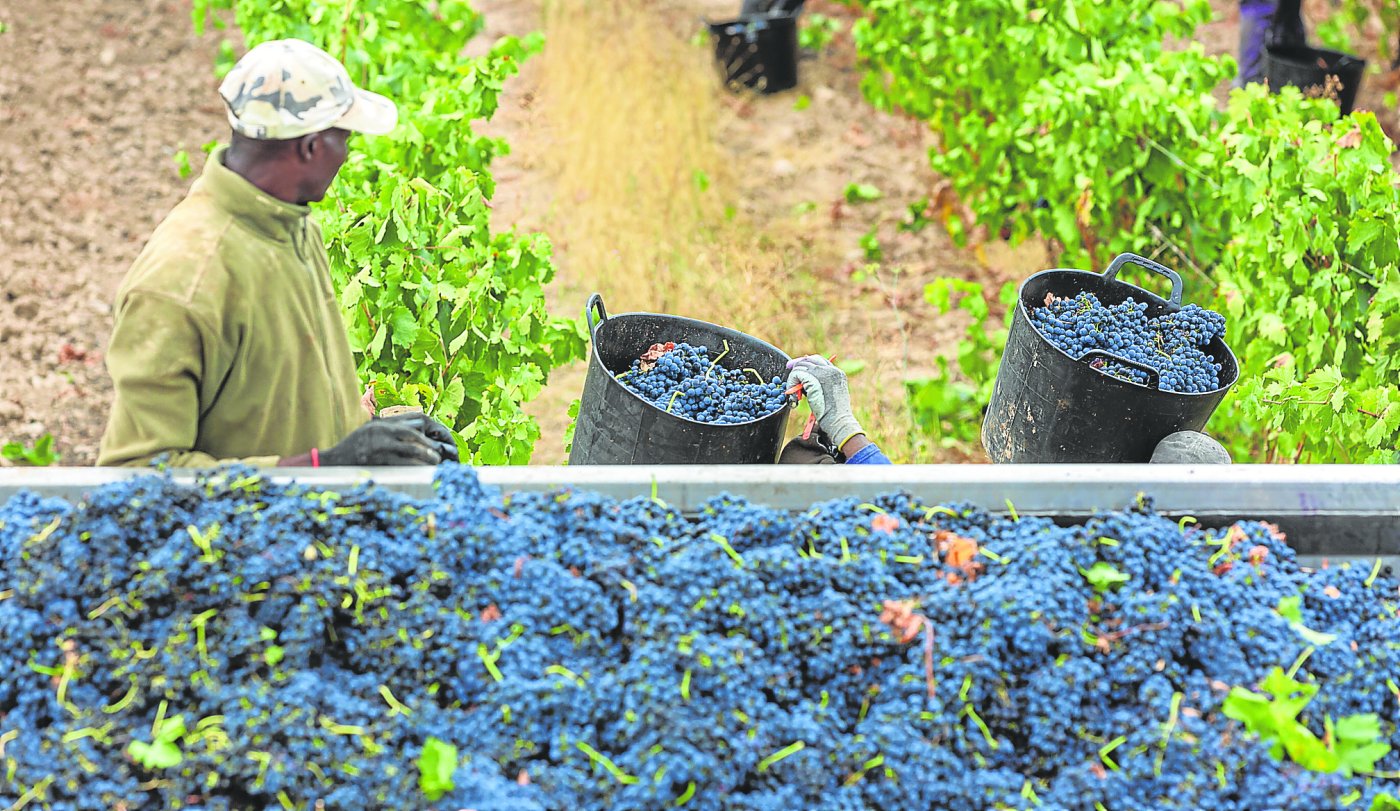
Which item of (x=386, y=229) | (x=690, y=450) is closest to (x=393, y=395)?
(x=386, y=229)

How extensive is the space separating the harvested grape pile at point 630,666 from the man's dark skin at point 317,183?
0.23 metres

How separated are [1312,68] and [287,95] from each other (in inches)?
255

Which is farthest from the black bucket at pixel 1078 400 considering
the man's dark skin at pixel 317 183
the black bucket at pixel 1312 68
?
the black bucket at pixel 1312 68

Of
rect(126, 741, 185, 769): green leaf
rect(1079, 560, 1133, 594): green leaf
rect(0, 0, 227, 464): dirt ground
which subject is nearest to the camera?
rect(126, 741, 185, 769): green leaf

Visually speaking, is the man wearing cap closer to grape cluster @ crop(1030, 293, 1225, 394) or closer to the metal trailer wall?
the metal trailer wall

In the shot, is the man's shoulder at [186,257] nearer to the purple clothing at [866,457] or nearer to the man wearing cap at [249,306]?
the man wearing cap at [249,306]

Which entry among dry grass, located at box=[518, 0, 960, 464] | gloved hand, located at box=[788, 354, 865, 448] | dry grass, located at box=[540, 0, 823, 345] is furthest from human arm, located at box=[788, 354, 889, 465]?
dry grass, located at box=[540, 0, 823, 345]

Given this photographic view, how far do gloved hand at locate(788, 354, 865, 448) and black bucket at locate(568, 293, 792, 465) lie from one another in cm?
7

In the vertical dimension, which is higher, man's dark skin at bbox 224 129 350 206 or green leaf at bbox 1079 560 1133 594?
man's dark skin at bbox 224 129 350 206

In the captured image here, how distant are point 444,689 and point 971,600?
2.81ft

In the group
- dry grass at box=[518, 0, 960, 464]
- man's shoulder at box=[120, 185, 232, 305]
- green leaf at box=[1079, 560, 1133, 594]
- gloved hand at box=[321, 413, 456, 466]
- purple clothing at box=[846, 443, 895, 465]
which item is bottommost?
dry grass at box=[518, 0, 960, 464]

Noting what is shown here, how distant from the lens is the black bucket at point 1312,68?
7.14 meters

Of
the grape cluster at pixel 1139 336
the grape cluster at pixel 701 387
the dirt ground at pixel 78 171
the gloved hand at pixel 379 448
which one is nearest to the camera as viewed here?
the gloved hand at pixel 379 448

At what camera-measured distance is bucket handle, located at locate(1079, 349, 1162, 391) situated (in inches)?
115
